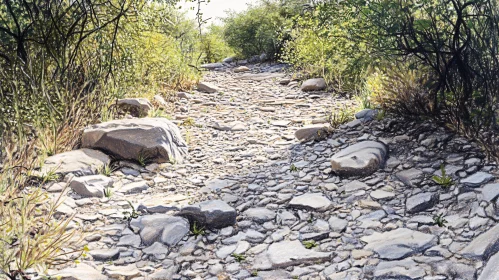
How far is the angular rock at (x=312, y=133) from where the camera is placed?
5.82 m

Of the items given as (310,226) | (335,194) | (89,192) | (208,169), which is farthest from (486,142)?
(89,192)

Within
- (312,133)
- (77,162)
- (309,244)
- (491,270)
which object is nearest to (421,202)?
(309,244)

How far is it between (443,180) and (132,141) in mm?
3114

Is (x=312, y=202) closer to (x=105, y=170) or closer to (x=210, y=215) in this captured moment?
(x=210, y=215)

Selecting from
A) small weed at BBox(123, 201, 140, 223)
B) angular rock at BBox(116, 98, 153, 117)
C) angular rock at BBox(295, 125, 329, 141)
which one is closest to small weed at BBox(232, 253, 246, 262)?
small weed at BBox(123, 201, 140, 223)

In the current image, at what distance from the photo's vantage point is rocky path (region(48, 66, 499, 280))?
3.19m

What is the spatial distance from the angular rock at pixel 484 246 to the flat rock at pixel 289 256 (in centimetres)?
85

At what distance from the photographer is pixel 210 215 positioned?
3.88 m

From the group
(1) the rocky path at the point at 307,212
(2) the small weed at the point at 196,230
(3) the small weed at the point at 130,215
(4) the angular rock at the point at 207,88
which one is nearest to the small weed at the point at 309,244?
(1) the rocky path at the point at 307,212

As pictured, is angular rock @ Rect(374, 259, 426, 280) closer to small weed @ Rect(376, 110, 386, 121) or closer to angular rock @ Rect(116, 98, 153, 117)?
small weed @ Rect(376, 110, 386, 121)

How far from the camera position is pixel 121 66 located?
21.5ft

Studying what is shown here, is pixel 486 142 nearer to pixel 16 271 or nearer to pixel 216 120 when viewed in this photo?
pixel 16 271

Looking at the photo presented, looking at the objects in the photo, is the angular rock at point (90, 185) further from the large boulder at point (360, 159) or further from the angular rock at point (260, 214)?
the large boulder at point (360, 159)

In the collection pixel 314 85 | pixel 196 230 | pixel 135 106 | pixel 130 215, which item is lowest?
pixel 196 230
